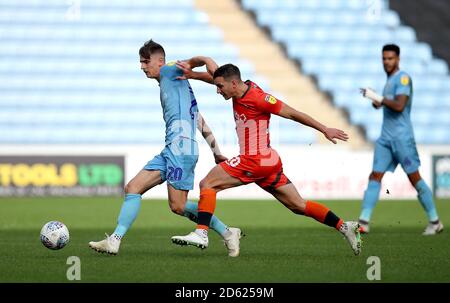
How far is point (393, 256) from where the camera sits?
9.31 meters

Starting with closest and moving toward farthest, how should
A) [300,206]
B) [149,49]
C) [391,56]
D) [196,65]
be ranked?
[300,206], [196,65], [149,49], [391,56]

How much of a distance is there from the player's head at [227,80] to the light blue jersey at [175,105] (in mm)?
603

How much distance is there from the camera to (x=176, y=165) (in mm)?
9414

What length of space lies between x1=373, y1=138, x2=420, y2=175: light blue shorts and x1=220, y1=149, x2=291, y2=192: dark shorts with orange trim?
11.5 feet

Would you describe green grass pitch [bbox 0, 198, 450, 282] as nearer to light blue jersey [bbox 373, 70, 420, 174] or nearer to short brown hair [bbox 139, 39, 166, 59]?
light blue jersey [bbox 373, 70, 420, 174]

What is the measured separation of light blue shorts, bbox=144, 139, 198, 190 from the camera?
9414mm

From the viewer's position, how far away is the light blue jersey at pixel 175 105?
9492 mm

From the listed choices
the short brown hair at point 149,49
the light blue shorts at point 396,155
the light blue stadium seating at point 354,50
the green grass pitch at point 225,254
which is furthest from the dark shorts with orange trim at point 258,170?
the light blue stadium seating at point 354,50

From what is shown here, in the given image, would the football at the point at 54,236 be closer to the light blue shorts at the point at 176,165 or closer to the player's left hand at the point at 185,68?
the light blue shorts at the point at 176,165

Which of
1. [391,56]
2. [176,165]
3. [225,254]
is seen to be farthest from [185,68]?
[391,56]

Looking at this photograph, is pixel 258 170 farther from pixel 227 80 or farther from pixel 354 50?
pixel 354 50

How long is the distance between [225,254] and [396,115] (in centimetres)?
393

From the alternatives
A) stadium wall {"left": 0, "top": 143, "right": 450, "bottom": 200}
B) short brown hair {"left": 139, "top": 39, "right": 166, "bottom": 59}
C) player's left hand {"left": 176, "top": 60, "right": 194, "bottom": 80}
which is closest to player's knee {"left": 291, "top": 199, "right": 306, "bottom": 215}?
player's left hand {"left": 176, "top": 60, "right": 194, "bottom": 80}

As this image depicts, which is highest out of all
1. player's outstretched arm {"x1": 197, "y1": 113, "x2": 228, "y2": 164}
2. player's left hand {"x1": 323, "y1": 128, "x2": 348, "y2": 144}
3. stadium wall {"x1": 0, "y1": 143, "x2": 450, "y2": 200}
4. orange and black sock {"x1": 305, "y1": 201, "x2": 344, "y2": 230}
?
player's left hand {"x1": 323, "y1": 128, "x2": 348, "y2": 144}
